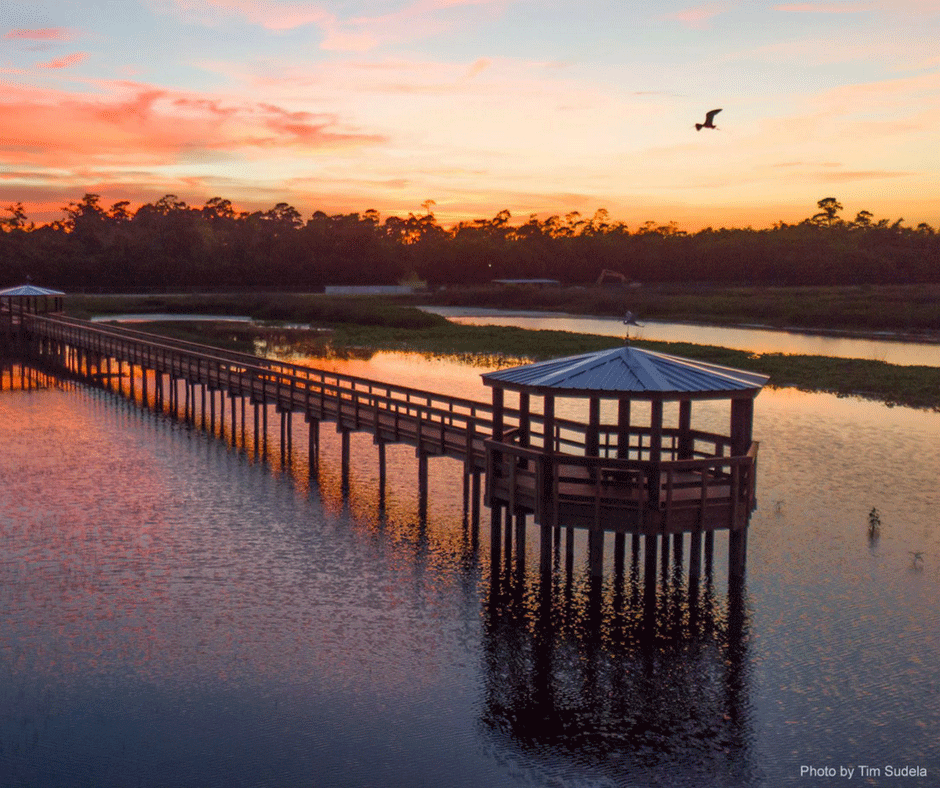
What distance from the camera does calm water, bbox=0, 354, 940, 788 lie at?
13.9 metres

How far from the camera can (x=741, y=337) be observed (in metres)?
84.3

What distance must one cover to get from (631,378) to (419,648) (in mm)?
6574

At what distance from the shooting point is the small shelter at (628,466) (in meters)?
19.1

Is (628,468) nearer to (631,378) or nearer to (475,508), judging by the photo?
(631,378)

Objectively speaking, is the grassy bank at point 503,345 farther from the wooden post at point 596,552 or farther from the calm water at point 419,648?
the wooden post at point 596,552

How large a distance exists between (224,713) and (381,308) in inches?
3463

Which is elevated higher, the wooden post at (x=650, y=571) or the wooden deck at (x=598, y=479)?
the wooden deck at (x=598, y=479)

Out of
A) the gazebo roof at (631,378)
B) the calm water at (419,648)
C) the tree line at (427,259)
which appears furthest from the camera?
the tree line at (427,259)

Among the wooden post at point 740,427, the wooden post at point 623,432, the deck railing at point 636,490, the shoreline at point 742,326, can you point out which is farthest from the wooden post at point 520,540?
the shoreline at point 742,326

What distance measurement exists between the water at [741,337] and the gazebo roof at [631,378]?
35.6m

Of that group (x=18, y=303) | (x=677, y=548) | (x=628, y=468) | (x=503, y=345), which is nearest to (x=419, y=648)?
(x=628, y=468)

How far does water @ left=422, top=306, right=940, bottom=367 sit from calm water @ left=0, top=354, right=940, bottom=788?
112 ft

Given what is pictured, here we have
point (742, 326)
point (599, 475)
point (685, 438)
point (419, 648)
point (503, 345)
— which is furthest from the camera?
point (742, 326)

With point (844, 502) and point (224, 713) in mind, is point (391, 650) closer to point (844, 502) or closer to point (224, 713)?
point (224, 713)
